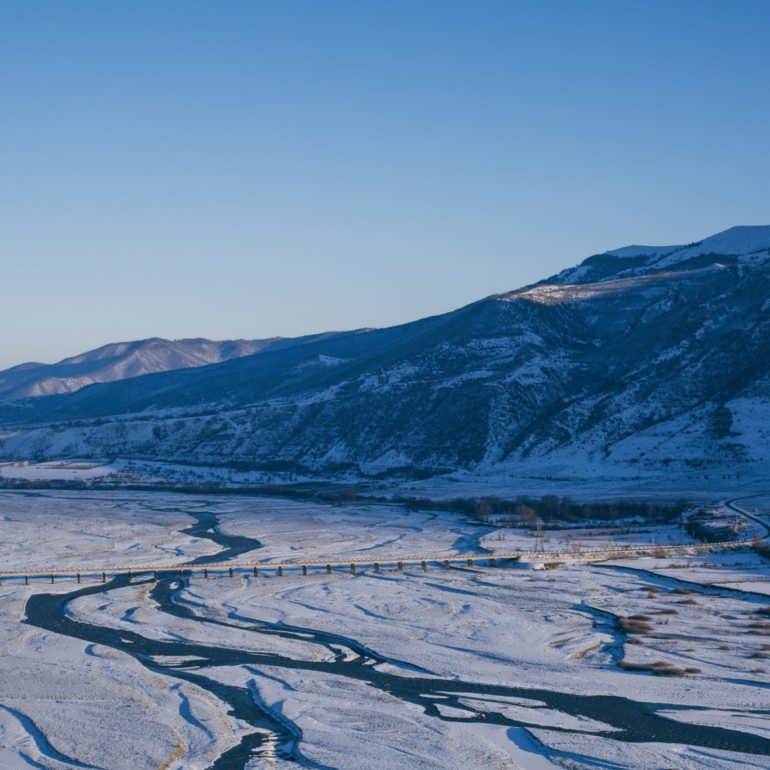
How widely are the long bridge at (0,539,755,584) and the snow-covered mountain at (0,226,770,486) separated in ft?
143

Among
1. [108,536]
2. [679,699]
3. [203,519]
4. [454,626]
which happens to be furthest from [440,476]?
[679,699]

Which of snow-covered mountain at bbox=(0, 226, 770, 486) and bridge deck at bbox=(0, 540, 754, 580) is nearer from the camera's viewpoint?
bridge deck at bbox=(0, 540, 754, 580)

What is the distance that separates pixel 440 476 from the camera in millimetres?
119500

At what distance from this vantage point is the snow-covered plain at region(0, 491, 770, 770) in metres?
29.0

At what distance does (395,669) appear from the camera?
1478 inches

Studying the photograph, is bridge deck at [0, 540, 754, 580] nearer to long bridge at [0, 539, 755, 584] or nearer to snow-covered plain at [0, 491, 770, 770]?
long bridge at [0, 539, 755, 584]

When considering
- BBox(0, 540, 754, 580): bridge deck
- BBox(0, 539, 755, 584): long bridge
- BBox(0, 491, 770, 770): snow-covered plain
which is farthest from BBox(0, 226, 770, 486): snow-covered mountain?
BBox(0, 491, 770, 770): snow-covered plain

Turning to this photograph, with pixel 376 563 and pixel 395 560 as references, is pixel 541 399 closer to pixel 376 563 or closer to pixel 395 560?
pixel 395 560

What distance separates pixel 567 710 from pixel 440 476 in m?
87.1

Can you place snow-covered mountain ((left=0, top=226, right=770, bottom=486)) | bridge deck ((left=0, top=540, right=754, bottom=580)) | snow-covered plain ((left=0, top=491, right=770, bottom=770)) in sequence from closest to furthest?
1. snow-covered plain ((left=0, top=491, right=770, bottom=770))
2. bridge deck ((left=0, top=540, right=754, bottom=580))
3. snow-covered mountain ((left=0, top=226, right=770, bottom=486))

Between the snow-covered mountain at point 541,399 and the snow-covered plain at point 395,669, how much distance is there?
192ft

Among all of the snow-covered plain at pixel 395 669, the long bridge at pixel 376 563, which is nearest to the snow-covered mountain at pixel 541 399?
the long bridge at pixel 376 563

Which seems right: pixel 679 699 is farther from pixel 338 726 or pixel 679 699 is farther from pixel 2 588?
pixel 2 588

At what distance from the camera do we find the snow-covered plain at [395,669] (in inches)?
1140
